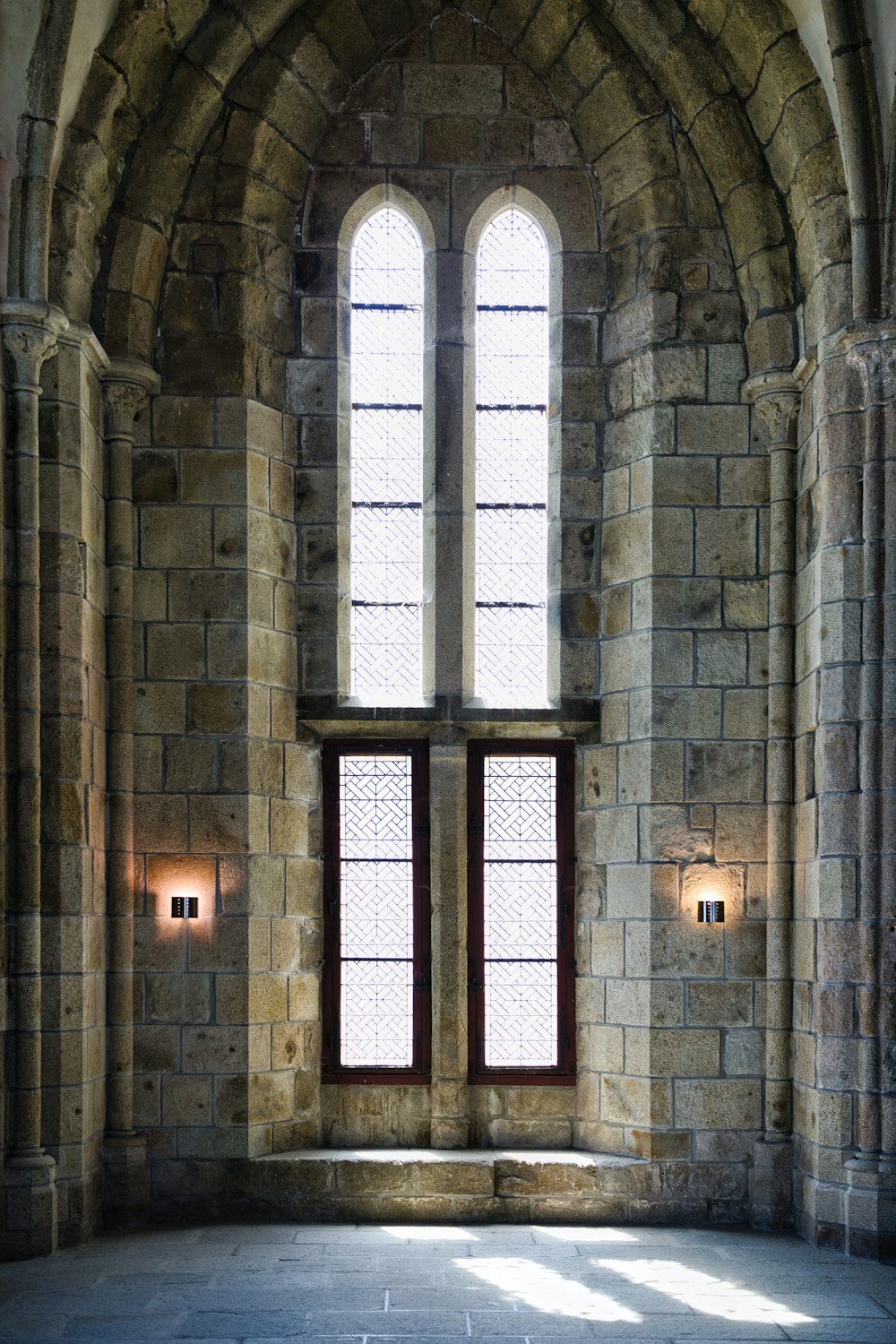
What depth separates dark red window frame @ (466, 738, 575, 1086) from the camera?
861 cm

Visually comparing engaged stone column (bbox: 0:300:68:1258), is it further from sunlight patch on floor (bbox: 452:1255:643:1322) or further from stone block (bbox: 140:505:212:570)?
sunlight patch on floor (bbox: 452:1255:643:1322)

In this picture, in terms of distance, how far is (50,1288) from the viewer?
22.1ft

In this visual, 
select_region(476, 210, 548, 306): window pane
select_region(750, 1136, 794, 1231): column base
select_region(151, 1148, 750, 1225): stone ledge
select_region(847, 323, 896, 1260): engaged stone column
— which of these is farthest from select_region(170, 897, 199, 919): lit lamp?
select_region(476, 210, 548, 306): window pane

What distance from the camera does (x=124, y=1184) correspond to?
8.00 meters

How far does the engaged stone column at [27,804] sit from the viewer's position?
285 inches

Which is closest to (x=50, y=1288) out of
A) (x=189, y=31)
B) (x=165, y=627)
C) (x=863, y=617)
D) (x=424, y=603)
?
(x=165, y=627)

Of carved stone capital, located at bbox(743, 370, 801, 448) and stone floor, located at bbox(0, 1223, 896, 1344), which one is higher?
carved stone capital, located at bbox(743, 370, 801, 448)

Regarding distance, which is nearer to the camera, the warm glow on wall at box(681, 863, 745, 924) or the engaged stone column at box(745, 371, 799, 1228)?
the engaged stone column at box(745, 371, 799, 1228)

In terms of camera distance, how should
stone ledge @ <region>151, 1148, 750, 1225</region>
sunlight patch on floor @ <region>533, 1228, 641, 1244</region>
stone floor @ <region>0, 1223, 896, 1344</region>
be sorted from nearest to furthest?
stone floor @ <region>0, 1223, 896, 1344</region> < sunlight patch on floor @ <region>533, 1228, 641, 1244</region> < stone ledge @ <region>151, 1148, 750, 1225</region>

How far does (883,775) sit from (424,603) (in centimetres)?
275

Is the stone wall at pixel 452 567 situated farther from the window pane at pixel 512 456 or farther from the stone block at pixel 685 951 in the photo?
the window pane at pixel 512 456

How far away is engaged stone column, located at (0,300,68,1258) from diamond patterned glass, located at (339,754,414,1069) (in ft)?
6.19

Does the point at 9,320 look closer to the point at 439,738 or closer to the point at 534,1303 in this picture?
the point at 439,738

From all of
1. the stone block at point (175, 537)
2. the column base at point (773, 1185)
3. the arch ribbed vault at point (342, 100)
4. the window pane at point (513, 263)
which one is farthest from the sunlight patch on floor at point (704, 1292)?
the window pane at point (513, 263)
